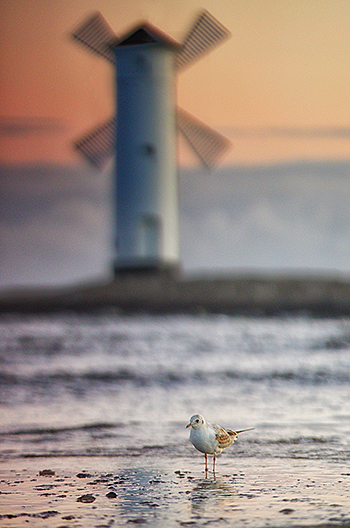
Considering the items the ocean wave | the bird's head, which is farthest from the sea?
the bird's head

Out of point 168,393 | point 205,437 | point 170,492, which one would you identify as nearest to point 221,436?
point 205,437

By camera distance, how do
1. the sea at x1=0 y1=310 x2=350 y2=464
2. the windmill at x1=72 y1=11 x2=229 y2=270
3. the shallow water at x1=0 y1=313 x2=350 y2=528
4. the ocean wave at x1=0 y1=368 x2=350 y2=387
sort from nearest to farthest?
the shallow water at x1=0 y1=313 x2=350 y2=528 → the sea at x1=0 y1=310 x2=350 y2=464 → the ocean wave at x1=0 y1=368 x2=350 y2=387 → the windmill at x1=72 y1=11 x2=229 y2=270

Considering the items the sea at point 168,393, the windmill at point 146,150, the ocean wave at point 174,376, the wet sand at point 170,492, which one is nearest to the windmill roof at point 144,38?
the windmill at point 146,150

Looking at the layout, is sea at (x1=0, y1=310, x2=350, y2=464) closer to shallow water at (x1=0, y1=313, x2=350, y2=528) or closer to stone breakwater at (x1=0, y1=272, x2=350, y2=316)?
shallow water at (x1=0, y1=313, x2=350, y2=528)

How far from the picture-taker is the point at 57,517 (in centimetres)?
321

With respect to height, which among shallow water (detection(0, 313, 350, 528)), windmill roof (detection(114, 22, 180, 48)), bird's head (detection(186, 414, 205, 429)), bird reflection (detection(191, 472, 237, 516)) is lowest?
bird reflection (detection(191, 472, 237, 516))

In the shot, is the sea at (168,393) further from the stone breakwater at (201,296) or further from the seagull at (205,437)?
the stone breakwater at (201,296)

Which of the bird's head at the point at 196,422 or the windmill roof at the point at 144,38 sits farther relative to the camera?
the windmill roof at the point at 144,38

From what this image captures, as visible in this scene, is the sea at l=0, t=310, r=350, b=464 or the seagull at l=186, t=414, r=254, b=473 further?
the sea at l=0, t=310, r=350, b=464

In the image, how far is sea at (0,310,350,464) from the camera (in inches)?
201

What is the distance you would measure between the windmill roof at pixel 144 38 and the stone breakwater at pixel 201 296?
7527 millimetres

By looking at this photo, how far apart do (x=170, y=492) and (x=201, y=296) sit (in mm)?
25115

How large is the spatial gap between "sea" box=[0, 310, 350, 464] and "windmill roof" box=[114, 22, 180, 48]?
12.6 metres

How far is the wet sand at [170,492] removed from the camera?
10.5 ft
